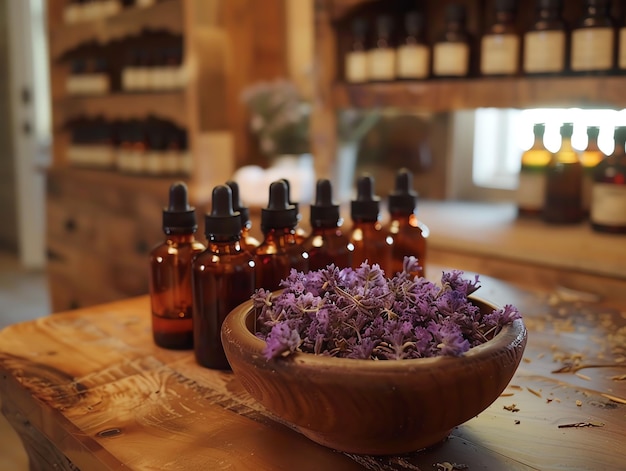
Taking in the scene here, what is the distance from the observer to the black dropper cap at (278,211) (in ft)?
2.51

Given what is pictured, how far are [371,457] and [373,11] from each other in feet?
4.77

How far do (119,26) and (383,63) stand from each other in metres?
1.13

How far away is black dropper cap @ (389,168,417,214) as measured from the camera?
0.91 metres

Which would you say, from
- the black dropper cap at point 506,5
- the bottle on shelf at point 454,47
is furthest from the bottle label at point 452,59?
the black dropper cap at point 506,5

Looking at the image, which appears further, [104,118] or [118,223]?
[104,118]

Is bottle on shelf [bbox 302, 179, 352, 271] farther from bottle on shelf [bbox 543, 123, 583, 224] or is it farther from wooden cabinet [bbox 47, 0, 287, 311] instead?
wooden cabinet [bbox 47, 0, 287, 311]

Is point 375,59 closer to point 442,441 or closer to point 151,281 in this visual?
point 151,281

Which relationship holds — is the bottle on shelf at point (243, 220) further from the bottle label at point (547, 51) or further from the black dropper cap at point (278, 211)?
the bottle label at point (547, 51)

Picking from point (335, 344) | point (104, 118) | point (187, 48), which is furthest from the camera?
point (104, 118)

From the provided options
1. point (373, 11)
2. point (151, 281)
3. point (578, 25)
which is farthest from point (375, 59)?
point (151, 281)

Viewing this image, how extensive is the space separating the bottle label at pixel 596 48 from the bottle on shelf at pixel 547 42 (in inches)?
2.5

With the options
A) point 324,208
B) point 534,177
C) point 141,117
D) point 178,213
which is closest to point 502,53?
point 534,177

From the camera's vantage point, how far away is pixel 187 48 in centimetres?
206

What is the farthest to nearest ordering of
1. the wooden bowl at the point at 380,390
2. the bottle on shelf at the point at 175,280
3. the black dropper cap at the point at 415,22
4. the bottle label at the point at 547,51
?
the black dropper cap at the point at 415,22 < the bottle label at the point at 547,51 < the bottle on shelf at the point at 175,280 < the wooden bowl at the point at 380,390
